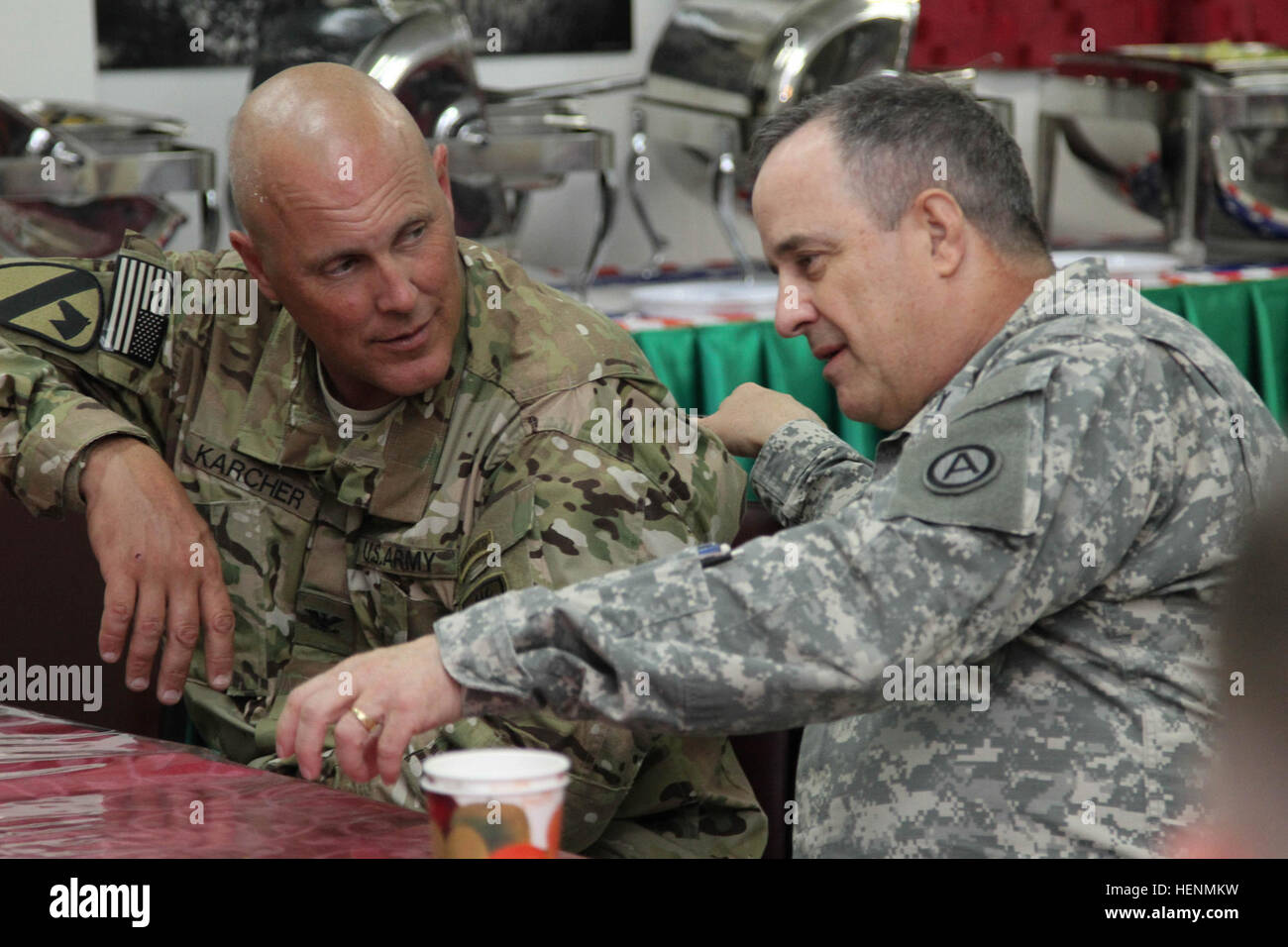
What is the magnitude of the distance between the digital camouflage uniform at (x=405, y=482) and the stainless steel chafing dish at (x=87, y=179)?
1006mm

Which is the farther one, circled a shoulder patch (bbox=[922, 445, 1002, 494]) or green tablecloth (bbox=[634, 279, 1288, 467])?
green tablecloth (bbox=[634, 279, 1288, 467])

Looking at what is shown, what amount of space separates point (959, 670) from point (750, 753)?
399 mm

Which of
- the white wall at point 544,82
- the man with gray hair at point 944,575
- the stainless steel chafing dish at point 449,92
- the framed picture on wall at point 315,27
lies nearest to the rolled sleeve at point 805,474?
the man with gray hair at point 944,575

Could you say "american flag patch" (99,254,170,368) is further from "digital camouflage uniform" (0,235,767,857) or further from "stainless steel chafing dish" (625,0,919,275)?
"stainless steel chafing dish" (625,0,919,275)

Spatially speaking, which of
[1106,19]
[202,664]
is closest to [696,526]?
[202,664]

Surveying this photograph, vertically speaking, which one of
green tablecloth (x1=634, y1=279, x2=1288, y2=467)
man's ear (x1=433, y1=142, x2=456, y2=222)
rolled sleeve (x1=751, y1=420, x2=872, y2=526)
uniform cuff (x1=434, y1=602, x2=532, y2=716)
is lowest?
green tablecloth (x1=634, y1=279, x2=1288, y2=467)

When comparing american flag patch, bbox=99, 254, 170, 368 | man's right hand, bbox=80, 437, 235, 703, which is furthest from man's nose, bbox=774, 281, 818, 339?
american flag patch, bbox=99, 254, 170, 368

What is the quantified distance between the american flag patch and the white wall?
1.45 m

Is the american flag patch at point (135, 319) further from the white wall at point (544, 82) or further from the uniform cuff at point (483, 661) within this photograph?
the white wall at point (544, 82)

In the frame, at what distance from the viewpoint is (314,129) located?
4.38 feet

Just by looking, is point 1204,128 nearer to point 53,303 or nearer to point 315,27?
point 315,27

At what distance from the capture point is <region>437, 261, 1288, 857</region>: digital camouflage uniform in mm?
866

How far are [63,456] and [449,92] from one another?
1.59 meters

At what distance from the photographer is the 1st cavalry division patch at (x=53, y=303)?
151cm
